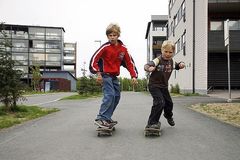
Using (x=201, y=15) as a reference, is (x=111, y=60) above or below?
below

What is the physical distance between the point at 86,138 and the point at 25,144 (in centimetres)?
92

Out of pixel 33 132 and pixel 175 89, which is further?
pixel 175 89

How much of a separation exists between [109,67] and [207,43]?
2301cm

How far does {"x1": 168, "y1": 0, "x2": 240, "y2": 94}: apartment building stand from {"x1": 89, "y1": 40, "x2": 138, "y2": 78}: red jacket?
841 inches

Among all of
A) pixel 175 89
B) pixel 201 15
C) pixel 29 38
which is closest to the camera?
pixel 201 15

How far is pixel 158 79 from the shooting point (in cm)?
634

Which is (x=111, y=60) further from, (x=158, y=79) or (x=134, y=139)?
(x=134, y=139)

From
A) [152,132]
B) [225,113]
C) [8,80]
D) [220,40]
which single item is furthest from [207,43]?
[152,132]

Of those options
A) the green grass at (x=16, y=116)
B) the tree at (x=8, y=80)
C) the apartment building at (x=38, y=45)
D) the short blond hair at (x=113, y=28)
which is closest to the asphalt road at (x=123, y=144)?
the green grass at (x=16, y=116)

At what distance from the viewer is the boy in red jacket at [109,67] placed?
616cm

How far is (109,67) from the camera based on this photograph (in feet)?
20.9

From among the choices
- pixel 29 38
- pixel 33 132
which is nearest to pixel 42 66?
pixel 29 38

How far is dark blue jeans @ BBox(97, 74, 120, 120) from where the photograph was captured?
6.13 meters

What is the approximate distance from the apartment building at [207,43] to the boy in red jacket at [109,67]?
21.4 m
